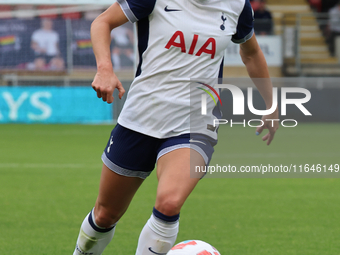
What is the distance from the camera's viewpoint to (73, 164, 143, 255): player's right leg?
305cm

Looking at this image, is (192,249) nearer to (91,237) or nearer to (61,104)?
(91,237)

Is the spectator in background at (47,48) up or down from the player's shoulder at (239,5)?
down

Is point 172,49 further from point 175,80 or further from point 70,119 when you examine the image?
point 70,119

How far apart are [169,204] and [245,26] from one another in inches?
44.5

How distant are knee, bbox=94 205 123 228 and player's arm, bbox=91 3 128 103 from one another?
78 cm

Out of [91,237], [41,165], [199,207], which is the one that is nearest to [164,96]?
[91,237]

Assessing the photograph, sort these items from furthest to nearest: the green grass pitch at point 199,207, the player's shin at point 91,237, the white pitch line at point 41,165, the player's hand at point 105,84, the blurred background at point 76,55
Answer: the blurred background at point 76,55 < the white pitch line at point 41,165 < the green grass pitch at point 199,207 < the player's shin at point 91,237 < the player's hand at point 105,84

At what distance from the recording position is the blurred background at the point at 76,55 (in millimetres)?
14695

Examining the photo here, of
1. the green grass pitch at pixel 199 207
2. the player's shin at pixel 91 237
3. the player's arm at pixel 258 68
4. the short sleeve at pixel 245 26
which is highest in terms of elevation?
the short sleeve at pixel 245 26

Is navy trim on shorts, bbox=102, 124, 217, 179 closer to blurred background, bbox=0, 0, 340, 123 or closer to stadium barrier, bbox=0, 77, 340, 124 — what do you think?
stadium barrier, bbox=0, 77, 340, 124

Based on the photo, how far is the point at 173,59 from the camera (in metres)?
2.90

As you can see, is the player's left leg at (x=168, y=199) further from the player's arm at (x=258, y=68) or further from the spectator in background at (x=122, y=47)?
the spectator in background at (x=122, y=47)

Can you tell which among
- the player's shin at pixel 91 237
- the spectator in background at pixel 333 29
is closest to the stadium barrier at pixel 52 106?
the spectator in background at pixel 333 29

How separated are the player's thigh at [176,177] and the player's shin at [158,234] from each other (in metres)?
0.05
